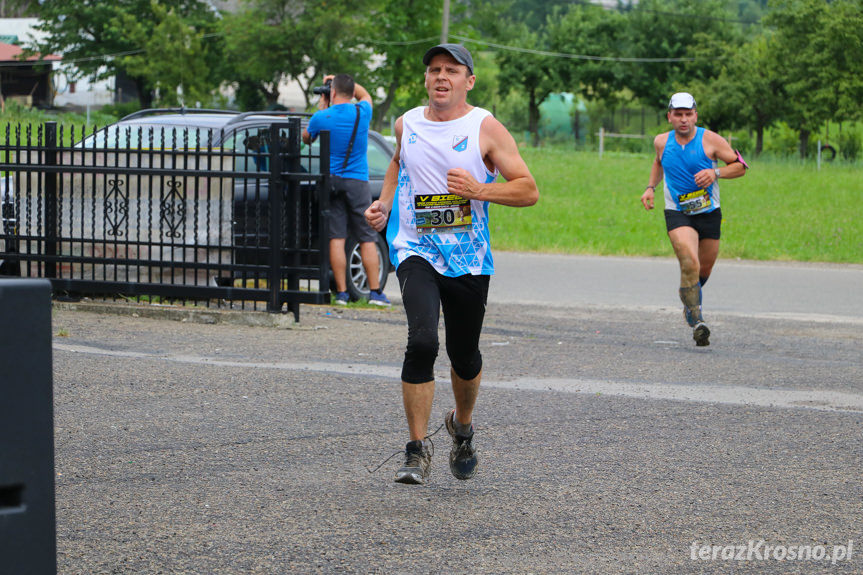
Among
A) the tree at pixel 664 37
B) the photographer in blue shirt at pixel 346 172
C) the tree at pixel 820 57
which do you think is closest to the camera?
the photographer in blue shirt at pixel 346 172

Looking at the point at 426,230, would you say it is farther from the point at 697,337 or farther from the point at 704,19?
the point at 704,19

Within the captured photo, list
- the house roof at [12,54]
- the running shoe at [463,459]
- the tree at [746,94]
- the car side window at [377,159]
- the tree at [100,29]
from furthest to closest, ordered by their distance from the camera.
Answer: the house roof at [12,54] < the tree at [100,29] < the tree at [746,94] < the car side window at [377,159] < the running shoe at [463,459]

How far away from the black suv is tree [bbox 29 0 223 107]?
155 feet

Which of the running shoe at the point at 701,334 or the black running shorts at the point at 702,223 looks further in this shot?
the black running shorts at the point at 702,223

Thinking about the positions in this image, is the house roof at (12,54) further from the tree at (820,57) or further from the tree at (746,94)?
the tree at (820,57)

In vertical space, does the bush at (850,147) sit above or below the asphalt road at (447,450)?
above

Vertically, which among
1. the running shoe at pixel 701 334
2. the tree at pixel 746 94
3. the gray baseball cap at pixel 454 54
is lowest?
the running shoe at pixel 701 334

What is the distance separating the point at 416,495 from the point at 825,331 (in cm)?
670

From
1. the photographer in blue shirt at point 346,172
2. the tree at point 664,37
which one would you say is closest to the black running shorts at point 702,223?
the photographer in blue shirt at point 346,172

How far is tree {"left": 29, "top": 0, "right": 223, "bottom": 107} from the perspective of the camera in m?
58.8

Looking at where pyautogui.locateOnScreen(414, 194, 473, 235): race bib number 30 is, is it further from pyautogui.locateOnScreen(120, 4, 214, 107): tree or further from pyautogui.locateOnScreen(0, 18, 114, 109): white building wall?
pyautogui.locateOnScreen(0, 18, 114, 109): white building wall

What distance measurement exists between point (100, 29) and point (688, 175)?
2211 inches

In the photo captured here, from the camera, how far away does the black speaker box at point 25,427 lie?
2928mm

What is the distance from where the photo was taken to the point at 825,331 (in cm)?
1062
